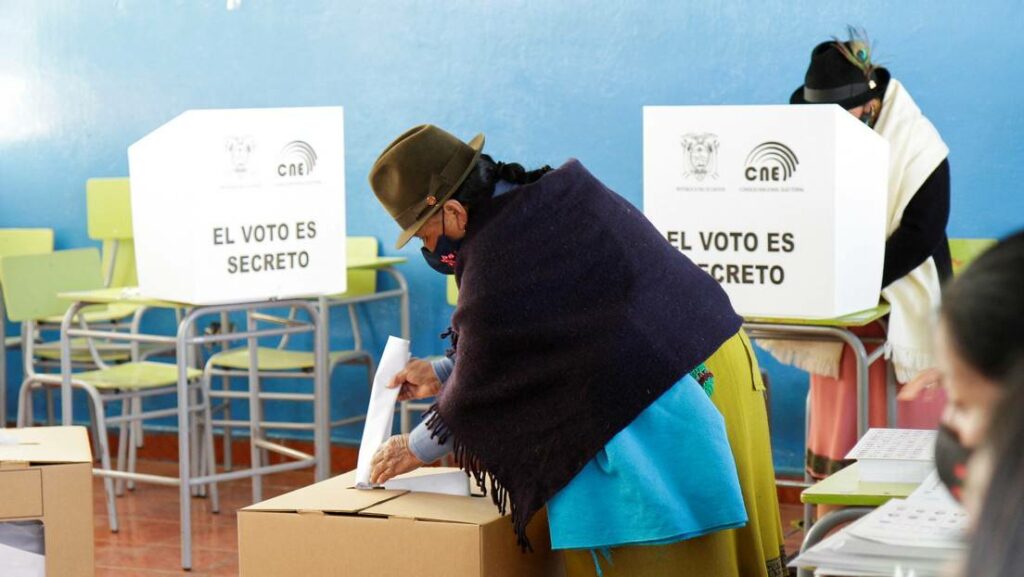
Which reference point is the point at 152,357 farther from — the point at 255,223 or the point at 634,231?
the point at 634,231

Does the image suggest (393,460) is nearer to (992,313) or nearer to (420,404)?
(992,313)

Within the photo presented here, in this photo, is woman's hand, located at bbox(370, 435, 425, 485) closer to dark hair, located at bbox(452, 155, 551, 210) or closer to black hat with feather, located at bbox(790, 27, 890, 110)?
dark hair, located at bbox(452, 155, 551, 210)

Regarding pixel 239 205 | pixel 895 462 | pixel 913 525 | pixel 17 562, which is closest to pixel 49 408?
pixel 239 205

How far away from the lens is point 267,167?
163 inches

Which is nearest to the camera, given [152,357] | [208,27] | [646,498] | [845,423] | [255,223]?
[646,498]

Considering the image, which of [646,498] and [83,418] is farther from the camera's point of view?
[83,418]

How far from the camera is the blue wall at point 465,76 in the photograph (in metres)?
4.36

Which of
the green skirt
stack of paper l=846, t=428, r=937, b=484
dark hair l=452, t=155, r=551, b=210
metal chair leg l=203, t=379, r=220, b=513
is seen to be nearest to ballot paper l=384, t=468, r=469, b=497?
the green skirt

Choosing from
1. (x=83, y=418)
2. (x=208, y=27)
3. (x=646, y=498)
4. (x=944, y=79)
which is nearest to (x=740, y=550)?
(x=646, y=498)

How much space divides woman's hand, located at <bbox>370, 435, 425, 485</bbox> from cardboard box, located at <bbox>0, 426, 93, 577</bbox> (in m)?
0.59

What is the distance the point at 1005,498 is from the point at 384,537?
1.51 meters

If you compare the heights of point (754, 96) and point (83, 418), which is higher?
Result: point (754, 96)

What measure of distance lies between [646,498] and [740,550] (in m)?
0.34

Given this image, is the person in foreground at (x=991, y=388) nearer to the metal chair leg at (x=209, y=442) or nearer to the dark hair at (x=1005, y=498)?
the dark hair at (x=1005, y=498)
